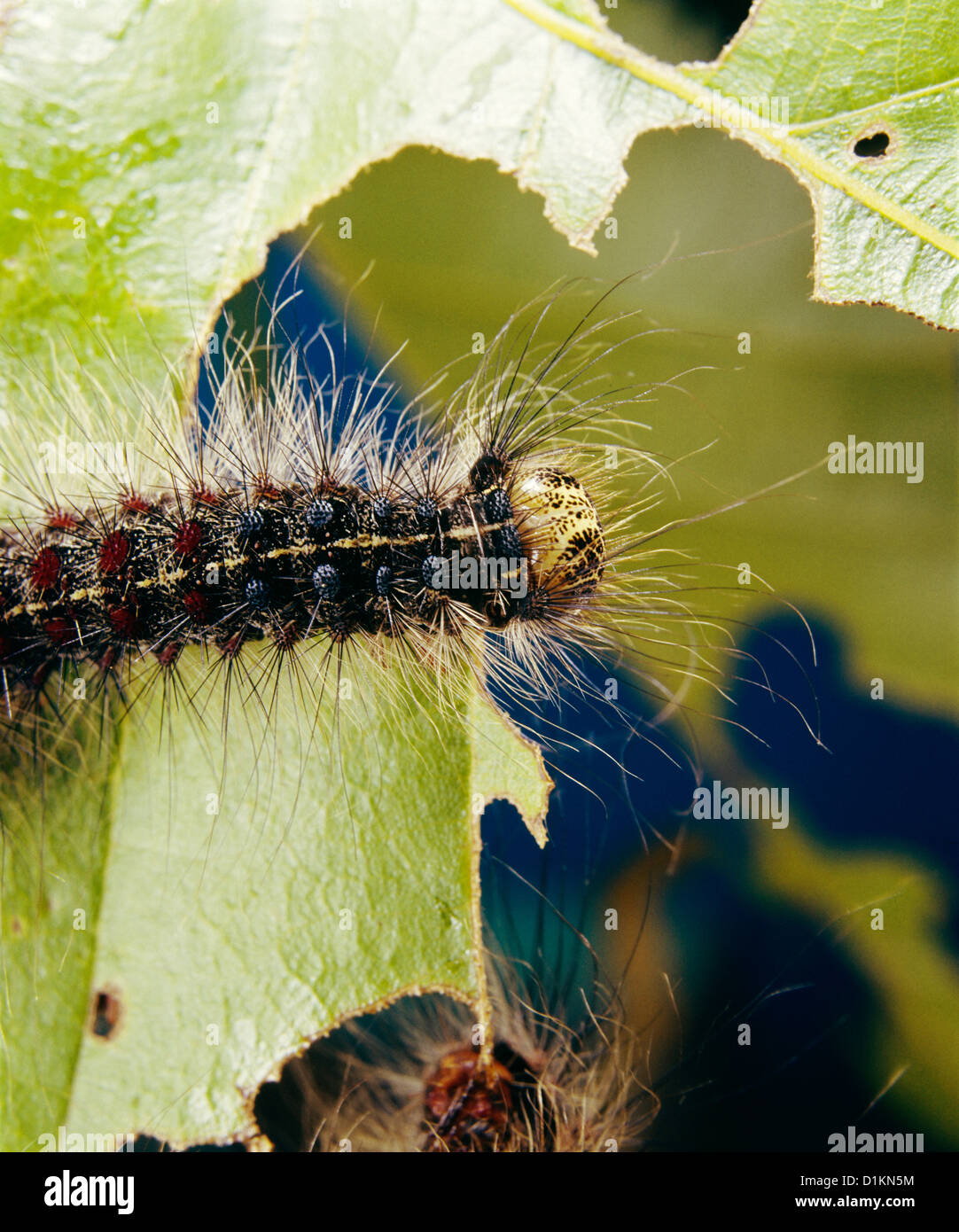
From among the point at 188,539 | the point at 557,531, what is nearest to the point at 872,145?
the point at 557,531

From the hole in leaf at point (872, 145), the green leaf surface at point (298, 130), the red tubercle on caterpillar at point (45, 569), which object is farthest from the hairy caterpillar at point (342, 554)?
the hole in leaf at point (872, 145)

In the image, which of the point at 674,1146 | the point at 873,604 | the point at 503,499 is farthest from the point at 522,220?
the point at 674,1146

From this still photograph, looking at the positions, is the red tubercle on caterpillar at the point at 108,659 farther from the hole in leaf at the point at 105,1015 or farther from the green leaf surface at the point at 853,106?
the green leaf surface at the point at 853,106

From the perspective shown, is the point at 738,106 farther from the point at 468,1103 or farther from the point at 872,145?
the point at 468,1103

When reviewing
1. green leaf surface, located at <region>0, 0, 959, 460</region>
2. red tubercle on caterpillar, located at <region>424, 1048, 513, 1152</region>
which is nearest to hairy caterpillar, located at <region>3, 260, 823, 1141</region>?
green leaf surface, located at <region>0, 0, 959, 460</region>

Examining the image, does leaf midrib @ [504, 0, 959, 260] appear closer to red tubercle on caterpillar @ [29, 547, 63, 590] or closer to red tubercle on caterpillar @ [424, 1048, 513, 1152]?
red tubercle on caterpillar @ [29, 547, 63, 590]

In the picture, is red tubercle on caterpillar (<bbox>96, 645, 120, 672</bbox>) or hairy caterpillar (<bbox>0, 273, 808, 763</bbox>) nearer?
hairy caterpillar (<bbox>0, 273, 808, 763</bbox>)
